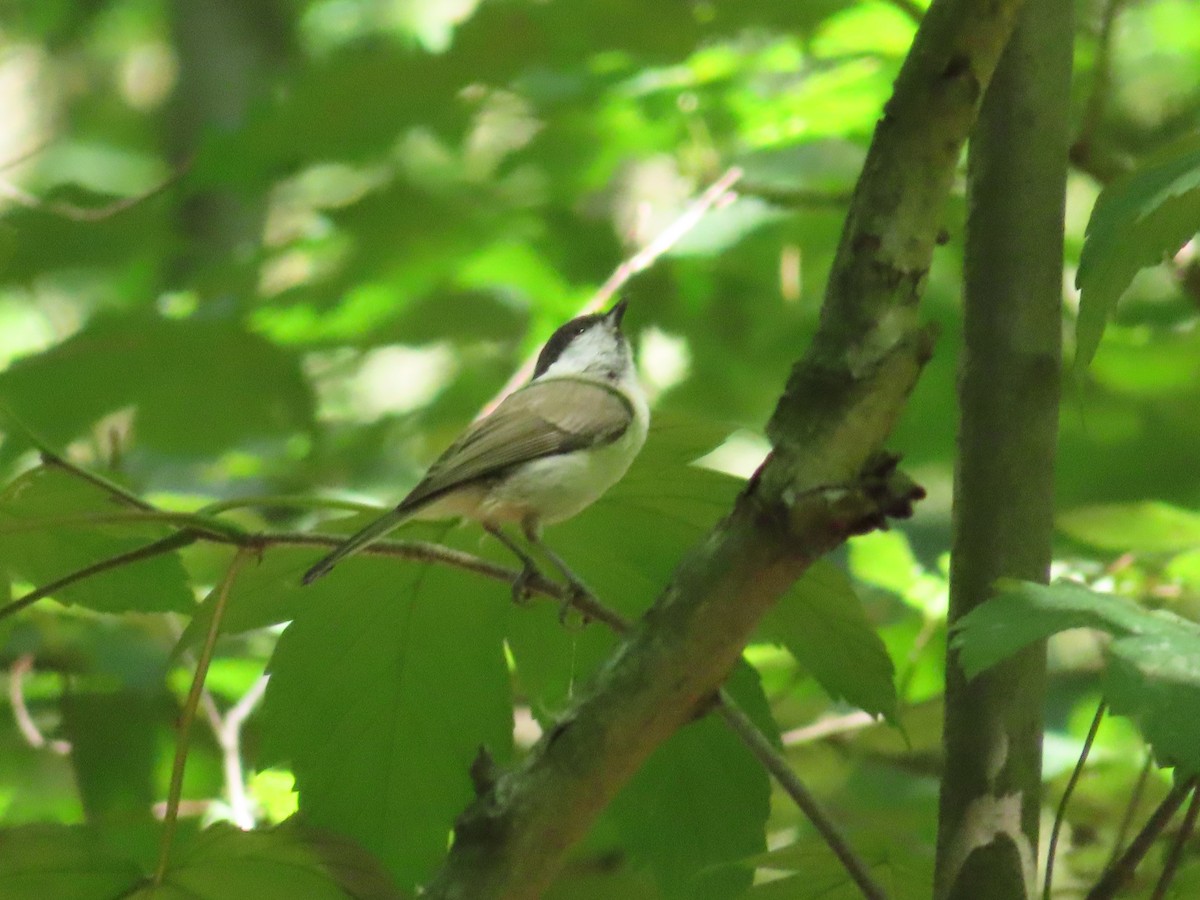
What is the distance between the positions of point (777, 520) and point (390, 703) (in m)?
0.55

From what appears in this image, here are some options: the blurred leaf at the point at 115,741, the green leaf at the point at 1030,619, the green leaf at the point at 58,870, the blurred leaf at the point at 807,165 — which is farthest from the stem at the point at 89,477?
the blurred leaf at the point at 807,165

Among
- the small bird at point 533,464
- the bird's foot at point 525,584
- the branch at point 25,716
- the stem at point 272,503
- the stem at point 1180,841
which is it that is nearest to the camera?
the stem at point 1180,841

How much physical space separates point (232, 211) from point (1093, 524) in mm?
3302

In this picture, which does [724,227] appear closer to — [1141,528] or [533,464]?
[533,464]

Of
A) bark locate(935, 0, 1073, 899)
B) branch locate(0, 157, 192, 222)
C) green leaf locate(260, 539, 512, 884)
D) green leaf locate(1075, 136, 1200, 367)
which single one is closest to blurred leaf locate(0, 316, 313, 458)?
branch locate(0, 157, 192, 222)

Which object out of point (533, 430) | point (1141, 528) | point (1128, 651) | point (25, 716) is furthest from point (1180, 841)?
point (25, 716)

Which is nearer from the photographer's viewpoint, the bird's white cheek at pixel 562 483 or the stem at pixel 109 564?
the stem at pixel 109 564

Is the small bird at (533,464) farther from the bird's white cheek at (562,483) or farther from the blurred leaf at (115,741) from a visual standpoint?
the blurred leaf at (115,741)

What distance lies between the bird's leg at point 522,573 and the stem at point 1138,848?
1.78ft

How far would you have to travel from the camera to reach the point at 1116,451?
2045 mm

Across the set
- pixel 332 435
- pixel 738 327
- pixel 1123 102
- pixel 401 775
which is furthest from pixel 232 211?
pixel 401 775

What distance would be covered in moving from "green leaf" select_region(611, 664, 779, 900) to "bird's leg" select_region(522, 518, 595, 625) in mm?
153

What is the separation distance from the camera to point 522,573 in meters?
1.19

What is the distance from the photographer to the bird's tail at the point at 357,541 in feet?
3.61
